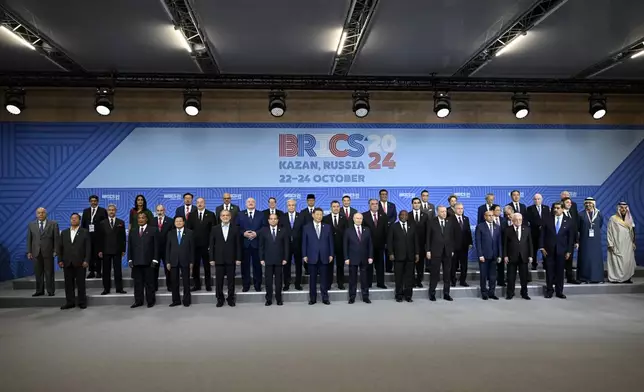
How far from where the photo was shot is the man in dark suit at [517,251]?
276 inches

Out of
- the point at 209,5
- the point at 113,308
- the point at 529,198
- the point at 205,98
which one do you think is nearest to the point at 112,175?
the point at 205,98

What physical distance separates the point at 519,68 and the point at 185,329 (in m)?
7.98

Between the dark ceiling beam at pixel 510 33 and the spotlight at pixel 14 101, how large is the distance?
901 centimetres

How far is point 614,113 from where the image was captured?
1023 cm

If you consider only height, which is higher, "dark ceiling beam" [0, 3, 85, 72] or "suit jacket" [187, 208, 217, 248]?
"dark ceiling beam" [0, 3, 85, 72]

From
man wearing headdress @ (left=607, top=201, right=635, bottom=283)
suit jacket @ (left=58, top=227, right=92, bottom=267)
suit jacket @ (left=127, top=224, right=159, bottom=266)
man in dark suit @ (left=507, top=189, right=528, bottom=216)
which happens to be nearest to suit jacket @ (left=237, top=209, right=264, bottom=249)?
suit jacket @ (left=127, top=224, right=159, bottom=266)

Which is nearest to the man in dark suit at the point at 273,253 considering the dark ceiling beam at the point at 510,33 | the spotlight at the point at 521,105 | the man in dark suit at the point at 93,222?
the man in dark suit at the point at 93,222

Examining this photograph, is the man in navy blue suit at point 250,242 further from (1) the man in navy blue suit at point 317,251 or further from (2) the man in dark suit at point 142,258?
(2) the man in dark suit at point 142,258

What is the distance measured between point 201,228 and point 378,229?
3.21 metres

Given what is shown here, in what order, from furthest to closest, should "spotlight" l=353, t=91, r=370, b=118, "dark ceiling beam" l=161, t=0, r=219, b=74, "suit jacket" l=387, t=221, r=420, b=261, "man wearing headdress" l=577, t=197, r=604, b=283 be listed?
"spotlight" l=353, t=91, r=370, b=118, "man wearing headdress" l=577, t=197, r=604, b=283, "suit jacket" l=387, t=221, r=420, b=261, "dark ceiling beam" l=161, t=0, r=219, b=74

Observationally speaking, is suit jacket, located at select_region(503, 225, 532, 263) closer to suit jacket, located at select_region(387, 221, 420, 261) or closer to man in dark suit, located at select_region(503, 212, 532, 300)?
man in dark suit, located at select_region(503, 212, 532, 300)

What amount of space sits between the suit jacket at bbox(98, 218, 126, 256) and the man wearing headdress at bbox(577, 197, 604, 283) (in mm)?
8447

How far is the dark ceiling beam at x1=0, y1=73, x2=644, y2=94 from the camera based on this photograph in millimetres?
8219

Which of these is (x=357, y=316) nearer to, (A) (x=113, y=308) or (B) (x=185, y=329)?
(B) (x=185, y=329)
